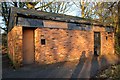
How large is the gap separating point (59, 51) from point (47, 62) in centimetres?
137

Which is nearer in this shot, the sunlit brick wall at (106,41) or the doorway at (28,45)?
the doorway at (28,45)

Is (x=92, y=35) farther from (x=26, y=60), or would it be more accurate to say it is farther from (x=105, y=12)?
(x=26, y=60)

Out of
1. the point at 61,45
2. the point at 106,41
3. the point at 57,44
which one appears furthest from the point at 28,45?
the point at 106,41

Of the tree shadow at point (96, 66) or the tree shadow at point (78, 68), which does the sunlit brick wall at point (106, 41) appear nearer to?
the tree shadow at point (78, 68)

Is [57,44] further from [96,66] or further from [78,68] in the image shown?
[96,66]

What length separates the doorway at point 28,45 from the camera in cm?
1238

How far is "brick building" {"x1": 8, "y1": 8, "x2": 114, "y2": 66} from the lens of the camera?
11383mm

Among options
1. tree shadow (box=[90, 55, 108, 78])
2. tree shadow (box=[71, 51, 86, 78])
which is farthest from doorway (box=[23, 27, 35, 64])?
tree shadow (box=[90, 55, 108, 78])

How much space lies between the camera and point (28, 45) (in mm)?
12500

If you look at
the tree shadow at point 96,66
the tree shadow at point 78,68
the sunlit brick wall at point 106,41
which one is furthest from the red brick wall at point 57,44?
the tree shadow at point 96,66

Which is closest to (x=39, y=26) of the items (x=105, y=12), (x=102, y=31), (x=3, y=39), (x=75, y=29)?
(x=75, y=29)

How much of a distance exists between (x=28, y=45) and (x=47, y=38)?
1419mm

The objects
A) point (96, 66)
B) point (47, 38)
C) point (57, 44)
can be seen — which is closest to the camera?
point (96, 66)

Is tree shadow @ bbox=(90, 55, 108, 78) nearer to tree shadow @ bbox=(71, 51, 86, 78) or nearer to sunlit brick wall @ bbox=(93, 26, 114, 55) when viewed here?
tree shadow @ bbox=(71, 51, 86, 78)
